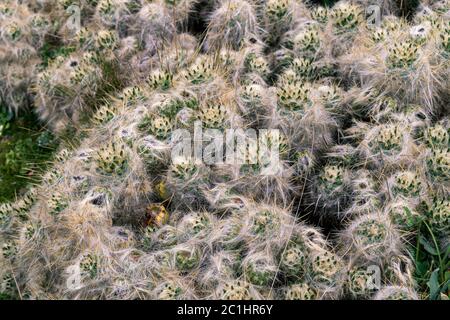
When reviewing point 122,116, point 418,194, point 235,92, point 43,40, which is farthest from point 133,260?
point 43,40

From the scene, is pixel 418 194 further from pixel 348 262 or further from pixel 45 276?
pixel 45 276

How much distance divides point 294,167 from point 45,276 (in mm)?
1809

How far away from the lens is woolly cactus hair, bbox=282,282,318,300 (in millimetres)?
3297

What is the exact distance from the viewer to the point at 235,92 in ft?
13.4

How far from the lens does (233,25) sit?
15.6 feet

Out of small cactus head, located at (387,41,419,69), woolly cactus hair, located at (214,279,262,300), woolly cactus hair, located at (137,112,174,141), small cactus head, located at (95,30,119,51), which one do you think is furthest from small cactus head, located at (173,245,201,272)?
small cactus head, located at (95,30,119,51)

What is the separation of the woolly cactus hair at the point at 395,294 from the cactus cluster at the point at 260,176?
1cm

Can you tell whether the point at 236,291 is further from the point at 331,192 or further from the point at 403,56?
the point at 403,56

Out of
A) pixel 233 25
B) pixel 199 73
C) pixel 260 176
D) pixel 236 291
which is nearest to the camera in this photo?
pixel 236 291

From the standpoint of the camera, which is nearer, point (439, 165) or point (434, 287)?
point (434, 287)

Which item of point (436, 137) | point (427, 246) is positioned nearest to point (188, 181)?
point (427, 246)

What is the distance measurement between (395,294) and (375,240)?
33cm

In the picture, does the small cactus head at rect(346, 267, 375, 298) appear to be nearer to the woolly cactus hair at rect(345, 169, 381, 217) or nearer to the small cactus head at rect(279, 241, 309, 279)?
the small cactus head at rect(279, 241, 309, 279)

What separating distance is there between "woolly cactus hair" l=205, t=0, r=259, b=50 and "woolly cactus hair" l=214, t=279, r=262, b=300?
2110 mm
